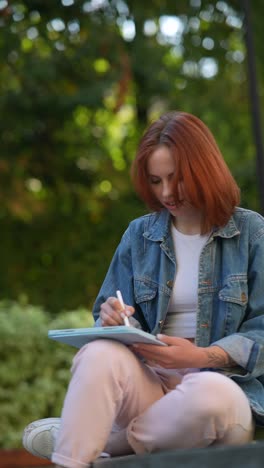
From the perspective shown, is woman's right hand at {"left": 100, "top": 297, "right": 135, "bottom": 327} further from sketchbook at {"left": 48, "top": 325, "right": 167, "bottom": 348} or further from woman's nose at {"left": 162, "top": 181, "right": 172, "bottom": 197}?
woman's nose at {"left": 162, "top": 181, "right": 172, "bottom": 197}

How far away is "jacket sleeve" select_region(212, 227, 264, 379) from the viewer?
11.1 feet

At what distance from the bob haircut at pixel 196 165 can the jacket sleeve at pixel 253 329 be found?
0.51 feet

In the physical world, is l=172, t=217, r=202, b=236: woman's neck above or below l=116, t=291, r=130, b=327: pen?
above

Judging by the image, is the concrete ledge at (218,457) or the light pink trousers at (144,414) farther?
the light pink trousers at (144,414)

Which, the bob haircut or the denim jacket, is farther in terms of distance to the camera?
the bob haircut

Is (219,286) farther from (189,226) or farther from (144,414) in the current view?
(144,414)

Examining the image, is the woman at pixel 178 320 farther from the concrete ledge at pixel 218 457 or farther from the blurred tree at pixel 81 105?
the blurred tree at pixel 81 105

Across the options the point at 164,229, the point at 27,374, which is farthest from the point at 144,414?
the point at 27,374

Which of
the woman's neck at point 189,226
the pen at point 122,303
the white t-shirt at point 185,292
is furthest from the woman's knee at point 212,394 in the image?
the woman's neck at point 189,226

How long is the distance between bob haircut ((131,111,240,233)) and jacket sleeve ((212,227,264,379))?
157 mm

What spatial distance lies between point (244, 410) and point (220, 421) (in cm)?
10

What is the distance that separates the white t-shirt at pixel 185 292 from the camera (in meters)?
3.61

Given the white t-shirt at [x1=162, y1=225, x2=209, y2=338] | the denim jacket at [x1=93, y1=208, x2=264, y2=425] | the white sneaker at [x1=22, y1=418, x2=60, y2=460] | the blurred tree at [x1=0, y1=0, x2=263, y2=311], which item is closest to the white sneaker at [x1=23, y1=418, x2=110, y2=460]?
the white sneaker at [x1=22, y1=418, x2=60, y2=460]

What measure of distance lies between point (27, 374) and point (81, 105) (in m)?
5.35
